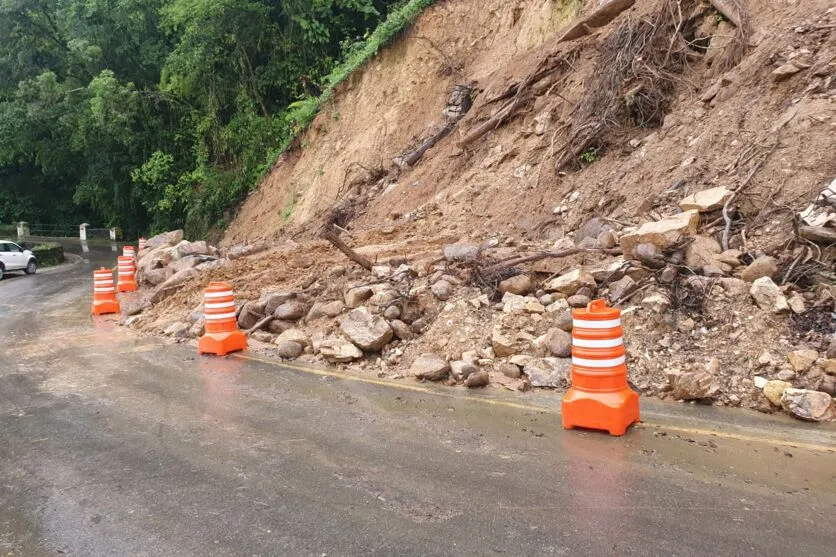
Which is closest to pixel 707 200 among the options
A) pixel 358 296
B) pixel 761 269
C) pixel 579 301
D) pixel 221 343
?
pixel 761 269

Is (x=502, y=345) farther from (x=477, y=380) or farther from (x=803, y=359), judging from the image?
(x=803, y=359)

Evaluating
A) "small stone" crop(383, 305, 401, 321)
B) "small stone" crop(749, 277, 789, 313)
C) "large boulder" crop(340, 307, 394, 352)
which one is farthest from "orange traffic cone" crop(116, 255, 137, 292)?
"small stone" crop(749, 277, 789, 313)

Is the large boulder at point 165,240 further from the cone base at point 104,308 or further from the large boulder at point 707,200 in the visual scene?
the large boulder at point 707,200

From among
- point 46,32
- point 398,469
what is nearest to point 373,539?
point 398,469

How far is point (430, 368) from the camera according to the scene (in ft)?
25.1

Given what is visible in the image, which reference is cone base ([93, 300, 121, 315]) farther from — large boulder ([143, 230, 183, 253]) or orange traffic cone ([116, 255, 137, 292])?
large boulder ([143, 230, 183, 253])

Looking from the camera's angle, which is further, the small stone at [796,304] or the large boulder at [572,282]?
the large boulder at [572,282]

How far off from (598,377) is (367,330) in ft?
12.5

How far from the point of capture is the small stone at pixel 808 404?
5699mm

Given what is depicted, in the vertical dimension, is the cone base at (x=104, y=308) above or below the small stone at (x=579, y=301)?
below

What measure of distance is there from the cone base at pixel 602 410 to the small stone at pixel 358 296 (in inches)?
182

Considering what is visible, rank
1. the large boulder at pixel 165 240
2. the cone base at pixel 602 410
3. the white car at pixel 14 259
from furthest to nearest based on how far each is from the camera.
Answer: the white car at pixel 14 259
the large boulder at pixel 165 240
the cone base at pixel 602 410

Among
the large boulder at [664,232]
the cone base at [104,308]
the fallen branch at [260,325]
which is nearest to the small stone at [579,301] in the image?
the large boulder at [664,232]

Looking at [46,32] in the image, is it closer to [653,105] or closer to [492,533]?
[653,105]
